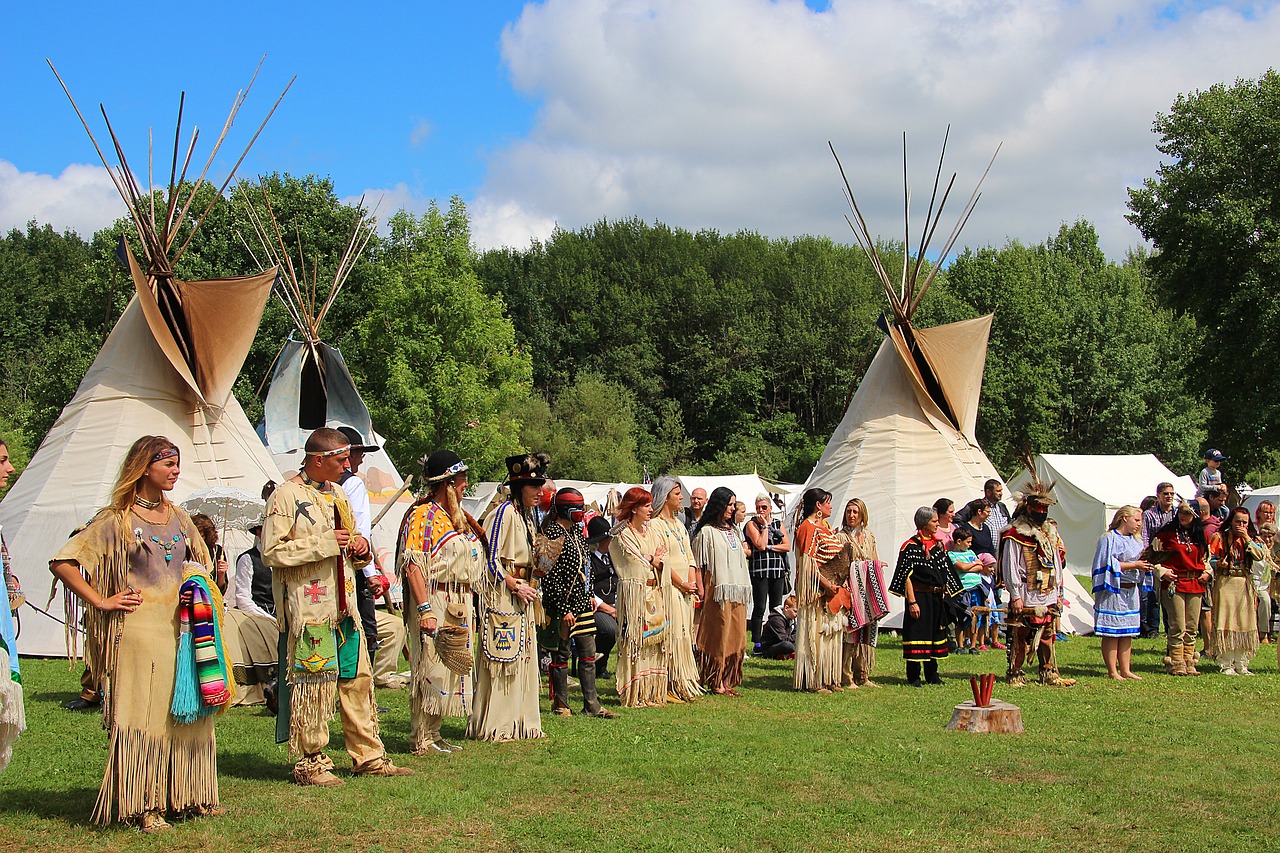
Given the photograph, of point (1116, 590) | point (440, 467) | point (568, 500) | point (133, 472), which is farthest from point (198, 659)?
point (1116, 590)

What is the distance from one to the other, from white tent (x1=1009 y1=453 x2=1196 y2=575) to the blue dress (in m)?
11.9

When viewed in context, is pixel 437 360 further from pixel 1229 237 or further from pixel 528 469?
pixel 528 469

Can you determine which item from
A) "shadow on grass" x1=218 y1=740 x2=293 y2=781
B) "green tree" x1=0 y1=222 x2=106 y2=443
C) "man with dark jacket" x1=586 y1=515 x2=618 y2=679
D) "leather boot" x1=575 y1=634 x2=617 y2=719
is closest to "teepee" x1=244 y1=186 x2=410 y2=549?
"man with dark jacket" x1=586 y1=515 x2=618 y2=679

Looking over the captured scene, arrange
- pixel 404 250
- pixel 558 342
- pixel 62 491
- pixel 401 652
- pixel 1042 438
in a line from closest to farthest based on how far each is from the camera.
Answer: pixel 401 652
pixel 62 491
pixel 404 250
pixel 1042 438
pixel 558 342

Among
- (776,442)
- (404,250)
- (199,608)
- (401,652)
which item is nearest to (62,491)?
(401,652)

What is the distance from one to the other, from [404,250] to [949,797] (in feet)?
97.9

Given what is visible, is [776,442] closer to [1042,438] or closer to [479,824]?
[1042,438]

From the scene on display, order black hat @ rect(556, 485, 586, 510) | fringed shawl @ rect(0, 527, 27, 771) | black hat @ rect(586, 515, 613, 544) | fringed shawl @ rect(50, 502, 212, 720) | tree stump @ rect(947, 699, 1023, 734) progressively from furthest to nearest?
black hat @ rect(586, 515, 613, 544) → black hat @ rect(556, 485, 586, 510) → tree stump @ rect(947, 699, 1023, 734) → fringed shawl @ rect(50, 502, 212, 720) → fringed shawl @ rect(0, 527, 27, 771)

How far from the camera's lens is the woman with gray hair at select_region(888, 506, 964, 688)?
972cm

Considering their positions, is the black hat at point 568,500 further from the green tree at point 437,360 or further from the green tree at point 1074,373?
the green tree at point 1074,373

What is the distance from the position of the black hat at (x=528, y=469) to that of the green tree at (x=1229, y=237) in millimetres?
19921

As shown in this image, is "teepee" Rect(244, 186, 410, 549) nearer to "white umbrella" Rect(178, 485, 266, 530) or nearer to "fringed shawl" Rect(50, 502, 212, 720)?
"white umbrella" Rect(178, 485, 266, 530)

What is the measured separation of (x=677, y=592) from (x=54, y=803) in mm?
4601

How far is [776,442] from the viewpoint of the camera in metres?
45.3
